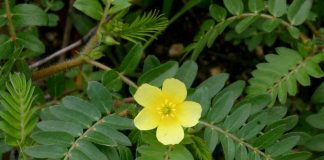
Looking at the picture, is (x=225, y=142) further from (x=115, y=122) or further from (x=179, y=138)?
(x=115, y=122)

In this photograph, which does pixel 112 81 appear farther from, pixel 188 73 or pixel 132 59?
pixel 188 73

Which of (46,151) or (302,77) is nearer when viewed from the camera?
(46,151)

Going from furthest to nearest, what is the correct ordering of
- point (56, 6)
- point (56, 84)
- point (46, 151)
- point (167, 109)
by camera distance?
point (56, 6) → point (56, 84) → point (167, 109) → point (46, 151)

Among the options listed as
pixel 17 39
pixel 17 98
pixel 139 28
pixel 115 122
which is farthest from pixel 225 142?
pixel 17 39

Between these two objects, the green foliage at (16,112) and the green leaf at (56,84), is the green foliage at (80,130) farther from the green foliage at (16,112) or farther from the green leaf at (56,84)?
the green leaf at (56,84)

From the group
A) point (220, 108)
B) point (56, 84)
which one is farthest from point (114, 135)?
point (56, 84)

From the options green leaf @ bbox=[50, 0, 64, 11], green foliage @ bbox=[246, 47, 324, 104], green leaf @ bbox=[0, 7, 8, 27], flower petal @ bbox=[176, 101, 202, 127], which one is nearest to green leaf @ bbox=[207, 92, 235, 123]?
flower petal @ bbox=[176, 101, 202, 127]

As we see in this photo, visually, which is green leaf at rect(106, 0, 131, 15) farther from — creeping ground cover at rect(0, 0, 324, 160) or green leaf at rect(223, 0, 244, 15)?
green leaf at rect(223, 0, 244, 15)
